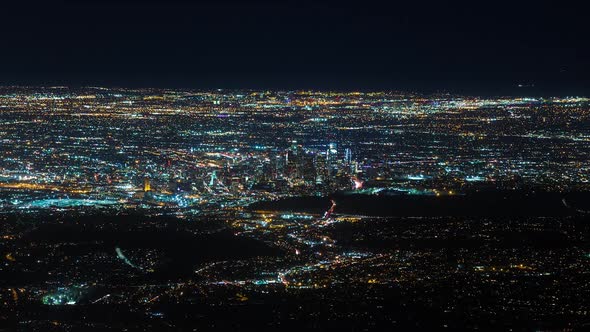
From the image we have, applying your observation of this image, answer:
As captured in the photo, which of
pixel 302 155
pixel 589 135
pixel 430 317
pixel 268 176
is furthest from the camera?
pixel 589 135

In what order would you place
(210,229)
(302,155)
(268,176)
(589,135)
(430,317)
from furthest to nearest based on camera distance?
(589,135)
(302,155)
(268,176)
(210,229)
(430,317)

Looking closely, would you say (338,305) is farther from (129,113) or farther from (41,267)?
(129,113)

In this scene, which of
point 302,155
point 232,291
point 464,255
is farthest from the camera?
point 302,155

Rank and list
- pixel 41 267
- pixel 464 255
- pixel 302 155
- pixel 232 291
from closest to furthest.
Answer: pixel 232 291 → pixel 41 267 → pixel 464 255 → pixel 302 155

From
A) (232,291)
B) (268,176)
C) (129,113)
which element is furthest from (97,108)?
(232,291)

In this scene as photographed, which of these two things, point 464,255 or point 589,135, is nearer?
point 464,255

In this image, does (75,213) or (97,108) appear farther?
(97,108)

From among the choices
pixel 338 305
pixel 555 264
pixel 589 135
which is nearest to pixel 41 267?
pixel 338 305

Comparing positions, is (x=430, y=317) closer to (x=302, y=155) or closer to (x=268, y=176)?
(x=268, y=176)
